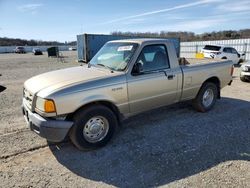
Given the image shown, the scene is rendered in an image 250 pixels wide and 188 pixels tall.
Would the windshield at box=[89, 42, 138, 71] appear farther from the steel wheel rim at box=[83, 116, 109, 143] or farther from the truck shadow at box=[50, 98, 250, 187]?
the truck shadow at box=[50, 98, 250, 187]

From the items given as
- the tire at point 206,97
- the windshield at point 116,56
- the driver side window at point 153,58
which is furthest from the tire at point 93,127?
the tire at point 206,97

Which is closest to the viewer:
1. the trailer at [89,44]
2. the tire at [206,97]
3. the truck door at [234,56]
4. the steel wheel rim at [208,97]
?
the tire at [206,97]

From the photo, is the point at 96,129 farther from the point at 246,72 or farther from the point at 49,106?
the point at 246,72

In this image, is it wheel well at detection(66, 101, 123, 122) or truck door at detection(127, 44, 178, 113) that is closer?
wheel well at detection(66, 101, 123, 122)

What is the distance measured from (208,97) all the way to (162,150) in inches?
109

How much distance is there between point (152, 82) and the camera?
178 inches

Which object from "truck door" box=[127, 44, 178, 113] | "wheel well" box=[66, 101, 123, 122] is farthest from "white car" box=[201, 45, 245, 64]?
"wheel well" box=[66, 101, 123, 122]

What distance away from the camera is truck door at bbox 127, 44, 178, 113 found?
4.33 metres

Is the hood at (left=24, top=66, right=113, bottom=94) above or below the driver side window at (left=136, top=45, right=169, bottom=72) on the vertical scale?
below

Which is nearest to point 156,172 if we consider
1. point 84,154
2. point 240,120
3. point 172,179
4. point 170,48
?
point 172,179

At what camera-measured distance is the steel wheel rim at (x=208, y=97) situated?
19.5 ft

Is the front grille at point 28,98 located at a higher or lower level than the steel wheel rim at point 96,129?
higher

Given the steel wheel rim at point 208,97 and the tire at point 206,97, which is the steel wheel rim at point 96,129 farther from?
the steel wheel rim at point 208,97

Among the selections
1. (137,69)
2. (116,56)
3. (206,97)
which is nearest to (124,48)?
(116,56)
